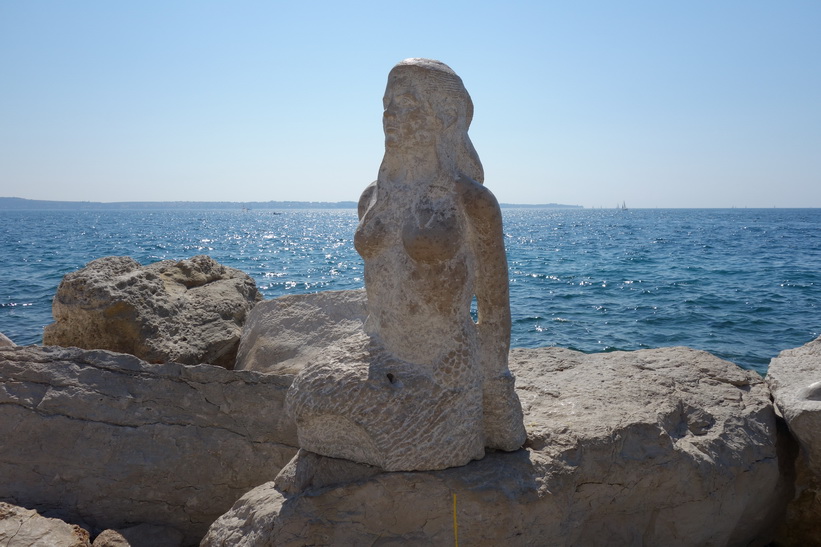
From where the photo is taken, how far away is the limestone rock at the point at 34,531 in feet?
10.5

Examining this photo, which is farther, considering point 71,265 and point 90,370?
point 71,265

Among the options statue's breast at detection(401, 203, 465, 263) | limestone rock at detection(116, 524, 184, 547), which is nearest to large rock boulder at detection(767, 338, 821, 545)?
statue's breast at detection(401, 203, 465, 263)

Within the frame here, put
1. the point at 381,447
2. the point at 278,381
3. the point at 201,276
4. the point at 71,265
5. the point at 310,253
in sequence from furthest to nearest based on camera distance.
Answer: the point at 310,253, the point at 71,265, the point at 201,276, the point at 278,381, the point at 381,447

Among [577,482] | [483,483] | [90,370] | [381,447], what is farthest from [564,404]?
[90,370]

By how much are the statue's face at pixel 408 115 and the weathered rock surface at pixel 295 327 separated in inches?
103

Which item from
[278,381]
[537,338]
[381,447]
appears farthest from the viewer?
[537,338]

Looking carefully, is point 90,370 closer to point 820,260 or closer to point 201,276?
point 201,276

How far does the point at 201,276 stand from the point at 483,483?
4428 millimetres

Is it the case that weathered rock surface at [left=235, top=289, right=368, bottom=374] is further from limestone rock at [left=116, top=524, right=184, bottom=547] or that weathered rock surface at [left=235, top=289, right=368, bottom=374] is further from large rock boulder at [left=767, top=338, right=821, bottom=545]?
large rock boulder at [left=767, top=338, right=821, bottom=545]

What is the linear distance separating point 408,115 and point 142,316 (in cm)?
348

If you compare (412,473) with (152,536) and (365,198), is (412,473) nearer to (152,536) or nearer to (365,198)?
(365,198)

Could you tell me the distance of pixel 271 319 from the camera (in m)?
5.58

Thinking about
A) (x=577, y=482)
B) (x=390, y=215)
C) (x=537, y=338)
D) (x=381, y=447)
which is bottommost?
(x=537, y=338)

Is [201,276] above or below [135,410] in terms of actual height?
above
